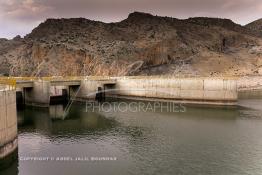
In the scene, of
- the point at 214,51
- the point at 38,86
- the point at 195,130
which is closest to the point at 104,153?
the point at 195,130

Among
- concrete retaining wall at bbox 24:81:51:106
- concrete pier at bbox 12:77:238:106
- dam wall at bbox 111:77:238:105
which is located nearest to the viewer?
concrete retaining wall at bbox 24:81:51:106

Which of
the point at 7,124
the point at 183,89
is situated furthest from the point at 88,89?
the point at 7,124

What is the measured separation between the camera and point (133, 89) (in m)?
75.0

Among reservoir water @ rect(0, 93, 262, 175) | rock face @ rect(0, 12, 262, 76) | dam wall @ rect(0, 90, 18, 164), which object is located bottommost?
reservoir water @ rect(0, 93, 262, 175)

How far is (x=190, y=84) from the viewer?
217ft

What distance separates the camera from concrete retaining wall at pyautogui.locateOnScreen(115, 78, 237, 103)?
62000 mm

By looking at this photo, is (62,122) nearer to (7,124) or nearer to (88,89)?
(7,124)

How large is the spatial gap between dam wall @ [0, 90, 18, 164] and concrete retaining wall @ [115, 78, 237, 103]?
42.6m

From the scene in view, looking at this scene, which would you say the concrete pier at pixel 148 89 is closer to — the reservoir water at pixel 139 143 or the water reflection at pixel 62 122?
the water reflection at pixel 62 122

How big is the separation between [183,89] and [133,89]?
1306cm

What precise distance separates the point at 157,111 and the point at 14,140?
1199 inches

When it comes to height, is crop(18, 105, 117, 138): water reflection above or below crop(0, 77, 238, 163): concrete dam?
below

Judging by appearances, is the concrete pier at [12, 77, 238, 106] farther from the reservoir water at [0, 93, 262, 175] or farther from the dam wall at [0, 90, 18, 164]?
the dam wall at [0, 90, 18, 164]

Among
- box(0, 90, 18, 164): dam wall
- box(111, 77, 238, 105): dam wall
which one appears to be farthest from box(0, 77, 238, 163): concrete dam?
box(0, 90, 18, 164): dam wall
